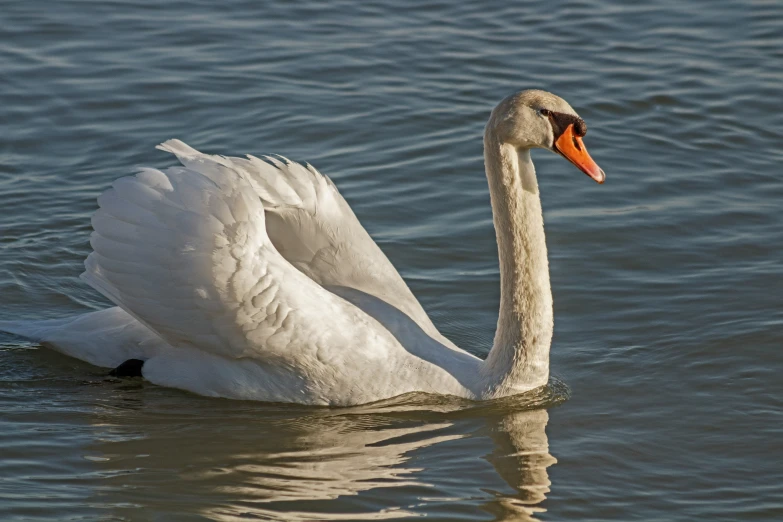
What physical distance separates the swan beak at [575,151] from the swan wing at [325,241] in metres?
1.37

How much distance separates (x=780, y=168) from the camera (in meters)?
11.1

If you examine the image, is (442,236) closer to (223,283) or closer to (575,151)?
(575,151)

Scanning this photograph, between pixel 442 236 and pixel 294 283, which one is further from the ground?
pixel 442 236

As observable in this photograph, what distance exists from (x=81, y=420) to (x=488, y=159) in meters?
2.64

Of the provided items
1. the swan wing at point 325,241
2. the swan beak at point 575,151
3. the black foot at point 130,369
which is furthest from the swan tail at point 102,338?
the swan beak at point 575,151

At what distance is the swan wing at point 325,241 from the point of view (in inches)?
312

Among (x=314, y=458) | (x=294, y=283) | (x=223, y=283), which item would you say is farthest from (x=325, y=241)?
(x=314, y=458)

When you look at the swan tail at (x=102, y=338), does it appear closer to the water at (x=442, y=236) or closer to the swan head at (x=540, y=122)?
the water at (x=442, y=236)

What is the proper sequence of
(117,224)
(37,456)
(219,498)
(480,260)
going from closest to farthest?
(219,498) < (37,456) < (117,224) < (480,260)

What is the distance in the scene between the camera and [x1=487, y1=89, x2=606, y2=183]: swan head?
7.23m

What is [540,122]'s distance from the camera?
23.7 ft

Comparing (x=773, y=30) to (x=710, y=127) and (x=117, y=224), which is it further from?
(x=117, y=224)

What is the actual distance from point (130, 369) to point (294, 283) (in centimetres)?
134

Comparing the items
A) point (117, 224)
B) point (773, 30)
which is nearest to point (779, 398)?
point (117, 224)
